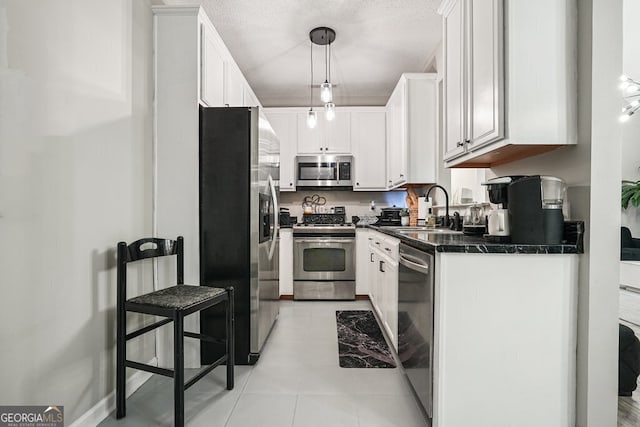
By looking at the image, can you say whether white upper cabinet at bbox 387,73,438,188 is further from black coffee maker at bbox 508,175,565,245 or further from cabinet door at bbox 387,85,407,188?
black coffee maker at bbox 508,175,565,245

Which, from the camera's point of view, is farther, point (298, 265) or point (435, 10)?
point (298, 265)

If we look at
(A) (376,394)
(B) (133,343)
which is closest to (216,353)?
(B) (133,343)

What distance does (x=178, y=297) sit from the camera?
175 cm

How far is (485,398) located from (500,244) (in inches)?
26.8

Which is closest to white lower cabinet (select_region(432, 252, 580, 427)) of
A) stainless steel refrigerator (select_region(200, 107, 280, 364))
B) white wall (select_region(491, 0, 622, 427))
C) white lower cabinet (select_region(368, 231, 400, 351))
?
white wall (select_region(491, 0, 622, 427))

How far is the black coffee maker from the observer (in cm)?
145

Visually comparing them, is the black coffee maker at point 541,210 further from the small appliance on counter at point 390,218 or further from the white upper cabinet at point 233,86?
the small appliance on counter at point 390,218

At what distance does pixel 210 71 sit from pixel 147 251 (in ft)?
4.39

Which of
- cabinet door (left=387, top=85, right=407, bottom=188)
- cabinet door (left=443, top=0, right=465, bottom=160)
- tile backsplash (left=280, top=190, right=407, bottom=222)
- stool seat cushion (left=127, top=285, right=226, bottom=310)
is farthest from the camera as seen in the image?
tile backsplash (left=280, top=190, right=407, bottom=222)

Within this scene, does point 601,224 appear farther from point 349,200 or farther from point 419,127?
point 349,200

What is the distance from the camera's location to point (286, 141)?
174 inches

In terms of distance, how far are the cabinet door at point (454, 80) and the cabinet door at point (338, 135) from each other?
7.19ft

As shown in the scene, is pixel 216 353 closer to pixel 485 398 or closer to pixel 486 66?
pixel 485 398

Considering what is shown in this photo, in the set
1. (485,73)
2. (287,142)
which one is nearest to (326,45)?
(287,142)
